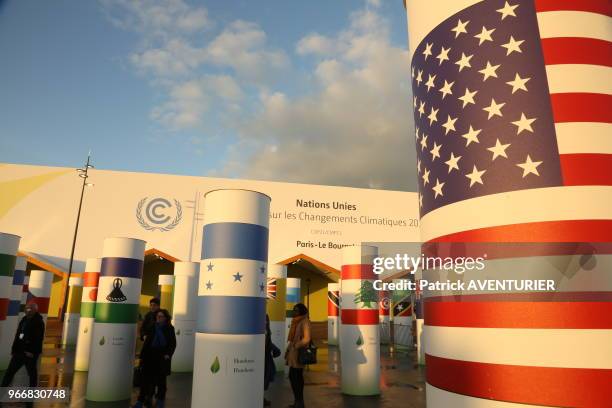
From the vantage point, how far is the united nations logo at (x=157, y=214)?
26.8 m

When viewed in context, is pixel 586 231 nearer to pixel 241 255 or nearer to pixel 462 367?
pixel 462 367

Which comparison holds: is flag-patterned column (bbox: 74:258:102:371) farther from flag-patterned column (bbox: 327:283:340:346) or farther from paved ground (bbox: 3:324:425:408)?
flag-patterned column (bbox: 327:283:340:346)

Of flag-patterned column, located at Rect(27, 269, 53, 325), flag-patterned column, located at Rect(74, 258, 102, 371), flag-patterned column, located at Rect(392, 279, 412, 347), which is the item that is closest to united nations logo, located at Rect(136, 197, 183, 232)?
flag-patterned column, located at Rect(27, 269, 53, 325)

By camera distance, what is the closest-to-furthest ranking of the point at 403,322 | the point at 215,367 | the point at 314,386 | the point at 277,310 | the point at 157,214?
the point at 215,367 → the point at 314,386 → the point at 277,310 → the point at 403,322 → the point at 157,214

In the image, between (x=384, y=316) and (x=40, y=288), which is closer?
(x=40, y=288)

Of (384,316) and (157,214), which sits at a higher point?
(157,214)

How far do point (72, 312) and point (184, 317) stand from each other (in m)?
9.40

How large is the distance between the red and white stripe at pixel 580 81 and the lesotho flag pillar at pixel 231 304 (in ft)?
13.0

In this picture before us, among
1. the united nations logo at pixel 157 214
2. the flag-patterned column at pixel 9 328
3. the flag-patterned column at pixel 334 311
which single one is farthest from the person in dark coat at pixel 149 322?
the united nations logo at pixel 157 214

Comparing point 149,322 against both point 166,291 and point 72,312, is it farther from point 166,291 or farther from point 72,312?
point 72,312

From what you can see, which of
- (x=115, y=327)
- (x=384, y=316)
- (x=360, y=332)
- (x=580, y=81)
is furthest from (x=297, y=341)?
(x=384, y=316)

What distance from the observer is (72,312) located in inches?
713

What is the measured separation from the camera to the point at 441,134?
3.41m

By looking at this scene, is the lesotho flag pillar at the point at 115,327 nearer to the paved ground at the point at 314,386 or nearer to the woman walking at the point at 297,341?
the paved ground at the point at 314,386
